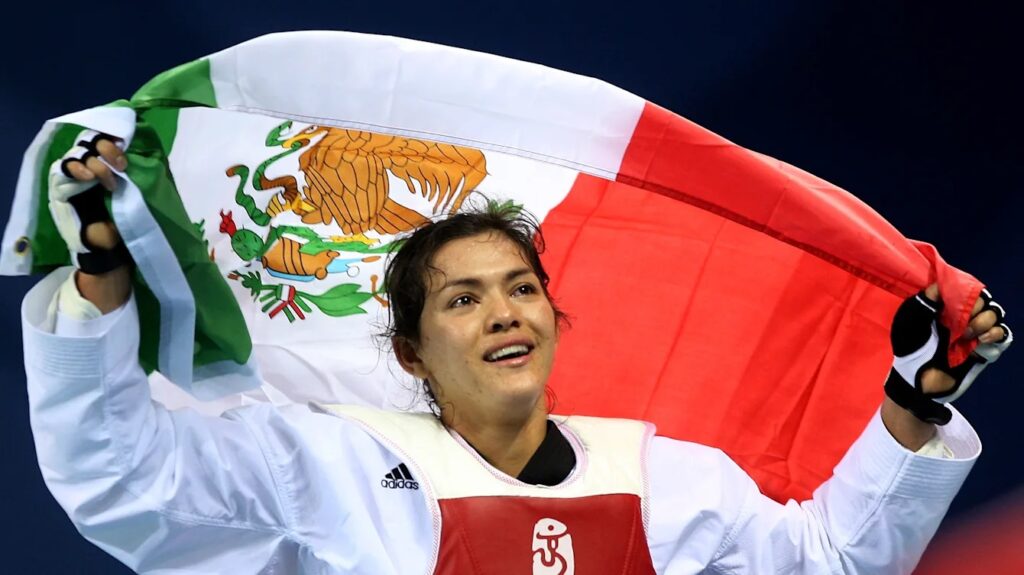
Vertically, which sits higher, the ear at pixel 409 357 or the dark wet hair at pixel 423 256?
the dark wet hair at pixel 423 256

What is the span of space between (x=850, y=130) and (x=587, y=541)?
1.44 metres

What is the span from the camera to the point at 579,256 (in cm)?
267

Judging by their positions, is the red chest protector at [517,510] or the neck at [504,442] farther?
the neck at [504,442]

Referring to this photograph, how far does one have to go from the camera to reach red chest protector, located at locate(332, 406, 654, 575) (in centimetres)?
207

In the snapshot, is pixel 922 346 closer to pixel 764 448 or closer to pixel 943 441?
pixel 943 441

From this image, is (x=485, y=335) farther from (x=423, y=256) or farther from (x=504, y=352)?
(x=423, y=256)

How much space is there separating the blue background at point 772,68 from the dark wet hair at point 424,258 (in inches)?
37.5

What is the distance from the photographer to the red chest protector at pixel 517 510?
207cm

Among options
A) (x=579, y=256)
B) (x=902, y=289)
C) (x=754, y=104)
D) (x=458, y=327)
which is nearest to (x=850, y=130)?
(x=754, y=104)

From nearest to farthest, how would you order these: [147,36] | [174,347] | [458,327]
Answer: [174,347] → [458,327] → [147,36]

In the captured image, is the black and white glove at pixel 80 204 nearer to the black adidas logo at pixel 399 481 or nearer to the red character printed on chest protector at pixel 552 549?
the black adidas logo at pixel 399 481

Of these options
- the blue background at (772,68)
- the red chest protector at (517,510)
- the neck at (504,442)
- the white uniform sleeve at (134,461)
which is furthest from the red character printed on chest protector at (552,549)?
the blue background at (772,68)

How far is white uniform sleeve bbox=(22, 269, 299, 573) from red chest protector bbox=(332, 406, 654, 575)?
0.21 metres

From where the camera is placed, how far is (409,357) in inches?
90.2
